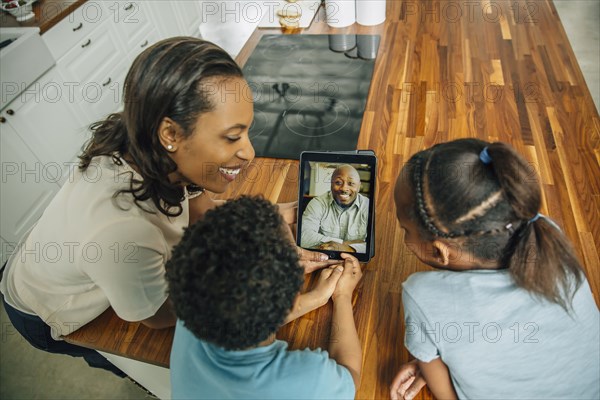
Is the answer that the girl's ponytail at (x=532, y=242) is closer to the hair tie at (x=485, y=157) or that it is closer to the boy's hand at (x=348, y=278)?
the hair tie at (x=485, y=157)

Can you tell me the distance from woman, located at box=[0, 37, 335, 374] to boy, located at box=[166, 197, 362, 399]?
173mm

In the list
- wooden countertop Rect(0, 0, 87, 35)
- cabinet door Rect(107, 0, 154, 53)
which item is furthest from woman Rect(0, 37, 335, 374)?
cabinet door Rect(107, 0, 154, 53)

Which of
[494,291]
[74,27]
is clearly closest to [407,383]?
[494,291]

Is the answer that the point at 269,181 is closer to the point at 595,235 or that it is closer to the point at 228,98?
the point at 228,98

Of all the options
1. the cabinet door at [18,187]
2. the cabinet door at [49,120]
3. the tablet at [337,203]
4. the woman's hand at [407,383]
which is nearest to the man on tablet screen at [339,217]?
the tablet at [337,203]

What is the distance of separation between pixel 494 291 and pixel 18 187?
2103mm

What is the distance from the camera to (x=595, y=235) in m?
0.92

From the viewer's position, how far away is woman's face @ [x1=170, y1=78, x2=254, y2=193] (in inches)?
31.4

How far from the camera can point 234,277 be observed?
0.55 meters

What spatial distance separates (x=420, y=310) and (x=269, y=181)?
0.59 meters

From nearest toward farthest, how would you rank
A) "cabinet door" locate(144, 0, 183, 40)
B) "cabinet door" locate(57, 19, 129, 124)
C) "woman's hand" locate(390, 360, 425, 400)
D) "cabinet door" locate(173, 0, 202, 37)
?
"woman's hand" locate(390, 360, 425, 400)
"cabinet door" locate(57, 19, 129, 124)
"cabinet door" locate(144, 0, 183, 40)
"cabinet door" locate(173, 0, 202, 37)

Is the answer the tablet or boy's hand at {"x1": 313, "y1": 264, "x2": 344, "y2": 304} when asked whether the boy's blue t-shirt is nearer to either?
boy's hand at {"x1": 313, "y1": 264, "x2": 344, "y2": 304}

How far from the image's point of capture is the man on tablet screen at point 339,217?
0.85 metres

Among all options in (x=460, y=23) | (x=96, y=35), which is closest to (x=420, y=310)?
(x=460, y=23)
